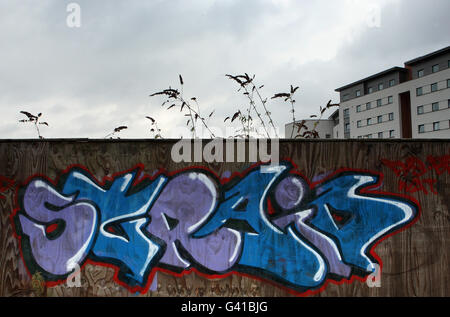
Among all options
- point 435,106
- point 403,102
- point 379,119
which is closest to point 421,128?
point 435,106

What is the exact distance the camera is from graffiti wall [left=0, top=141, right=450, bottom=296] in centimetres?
441

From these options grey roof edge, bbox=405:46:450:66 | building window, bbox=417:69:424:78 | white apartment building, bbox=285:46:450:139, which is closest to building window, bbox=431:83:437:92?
white apartment building, bbox=285:46:450:139

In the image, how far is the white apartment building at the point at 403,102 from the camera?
4403cm

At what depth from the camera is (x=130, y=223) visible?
446 centimetres

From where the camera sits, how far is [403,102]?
50.7 meters

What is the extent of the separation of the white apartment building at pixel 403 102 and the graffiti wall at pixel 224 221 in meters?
41.3

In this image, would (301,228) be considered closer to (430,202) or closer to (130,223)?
(430,202)

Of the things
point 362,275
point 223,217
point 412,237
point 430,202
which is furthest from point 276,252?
point 430,202

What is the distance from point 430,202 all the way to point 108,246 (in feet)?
13.0

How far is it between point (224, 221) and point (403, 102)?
53.0m

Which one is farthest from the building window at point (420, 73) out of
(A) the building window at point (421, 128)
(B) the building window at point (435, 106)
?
(A) the building window at point (421, 128)

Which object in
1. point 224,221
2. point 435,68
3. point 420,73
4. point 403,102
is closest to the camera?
point 224,221
